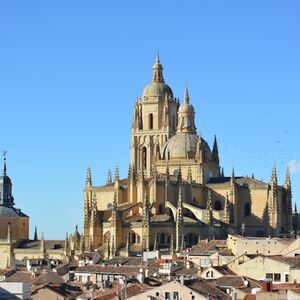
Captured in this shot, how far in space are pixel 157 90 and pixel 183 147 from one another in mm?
13028

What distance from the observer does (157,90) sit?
454 feet

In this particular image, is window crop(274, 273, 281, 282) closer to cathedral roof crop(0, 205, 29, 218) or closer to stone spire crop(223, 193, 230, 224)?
stone spire crop(223, 193, 230, 224)

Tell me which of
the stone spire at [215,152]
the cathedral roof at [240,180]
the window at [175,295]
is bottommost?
the window at [175,295]

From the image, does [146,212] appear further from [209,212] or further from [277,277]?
[277,277]

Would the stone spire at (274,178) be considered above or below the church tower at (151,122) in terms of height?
below

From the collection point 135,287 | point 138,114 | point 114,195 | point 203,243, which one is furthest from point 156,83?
point 135,287

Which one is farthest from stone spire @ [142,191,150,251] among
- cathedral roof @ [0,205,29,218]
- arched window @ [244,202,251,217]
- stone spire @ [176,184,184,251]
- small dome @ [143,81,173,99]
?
small dome @ [143,81,173,99]

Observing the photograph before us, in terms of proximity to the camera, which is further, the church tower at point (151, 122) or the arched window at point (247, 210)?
the church tower at point (151, 122)

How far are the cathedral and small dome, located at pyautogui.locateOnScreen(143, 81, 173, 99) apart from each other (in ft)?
7.13

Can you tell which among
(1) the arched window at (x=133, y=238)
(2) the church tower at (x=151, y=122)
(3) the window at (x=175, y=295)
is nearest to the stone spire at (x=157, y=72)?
(2) the church tower at (x=151, y=122)

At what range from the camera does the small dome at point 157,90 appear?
5433 inches

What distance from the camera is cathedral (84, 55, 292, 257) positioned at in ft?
376

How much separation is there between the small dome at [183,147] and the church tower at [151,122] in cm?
556

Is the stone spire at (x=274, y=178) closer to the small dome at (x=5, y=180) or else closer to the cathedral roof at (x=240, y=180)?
the cathedral roof at (x=240, y=180)
